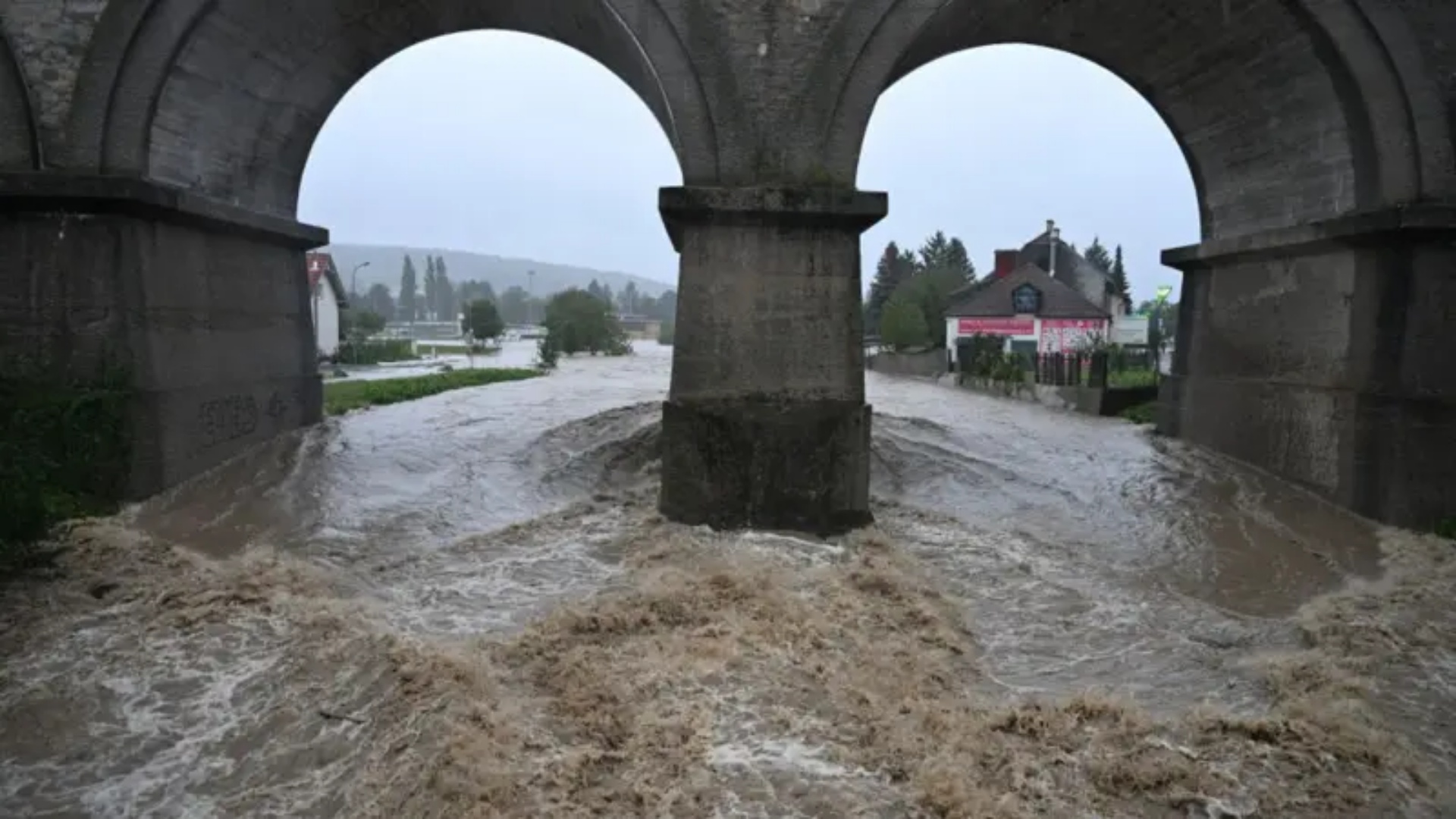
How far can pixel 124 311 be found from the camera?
8242mm

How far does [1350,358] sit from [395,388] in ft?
54.5

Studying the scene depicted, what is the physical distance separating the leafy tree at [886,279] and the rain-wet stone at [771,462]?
44955 mm

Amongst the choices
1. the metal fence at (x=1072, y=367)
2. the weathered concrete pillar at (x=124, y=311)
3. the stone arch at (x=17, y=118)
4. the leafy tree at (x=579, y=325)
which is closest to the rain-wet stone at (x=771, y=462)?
the weathered concrete pillar at (x=124, y=311)

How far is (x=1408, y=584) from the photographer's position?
7469mm

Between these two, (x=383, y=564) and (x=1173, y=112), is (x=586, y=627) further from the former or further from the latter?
(x=1173, y=112)

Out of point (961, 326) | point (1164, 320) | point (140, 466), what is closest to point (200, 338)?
point (140, 466)

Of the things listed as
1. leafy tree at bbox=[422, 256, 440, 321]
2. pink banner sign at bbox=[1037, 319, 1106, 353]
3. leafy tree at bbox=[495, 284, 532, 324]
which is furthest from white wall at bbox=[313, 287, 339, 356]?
leafy tree at bbox=[422, 256, 440, 321]

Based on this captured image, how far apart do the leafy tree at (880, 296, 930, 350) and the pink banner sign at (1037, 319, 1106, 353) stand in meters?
4.62

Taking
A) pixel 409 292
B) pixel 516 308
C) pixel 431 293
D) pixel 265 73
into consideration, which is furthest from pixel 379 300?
pixel 265 73

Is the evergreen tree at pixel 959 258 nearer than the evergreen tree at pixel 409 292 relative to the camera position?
Yes

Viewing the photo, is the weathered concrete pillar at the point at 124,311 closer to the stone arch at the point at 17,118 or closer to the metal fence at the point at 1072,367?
the stone arch at the point at 17,118

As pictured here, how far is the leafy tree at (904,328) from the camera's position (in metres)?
36.3

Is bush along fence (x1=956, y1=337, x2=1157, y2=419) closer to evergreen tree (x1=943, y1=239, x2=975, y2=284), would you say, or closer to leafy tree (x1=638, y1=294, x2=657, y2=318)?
evergreen tree (x1=943, y1=239, x2=975, y2=284)

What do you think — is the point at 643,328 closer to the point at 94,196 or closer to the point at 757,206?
the point at 94,196
